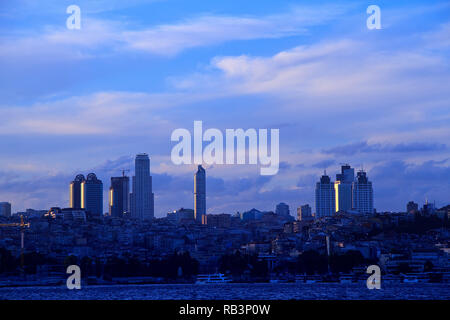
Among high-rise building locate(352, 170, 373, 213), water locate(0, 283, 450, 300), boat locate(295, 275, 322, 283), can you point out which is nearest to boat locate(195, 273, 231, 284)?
water locate(0, 283, 450, 300)

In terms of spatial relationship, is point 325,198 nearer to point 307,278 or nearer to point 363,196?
point 363,196

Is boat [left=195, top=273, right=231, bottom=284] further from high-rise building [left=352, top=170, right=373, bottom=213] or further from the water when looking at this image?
high-rise building [left=352, top=170, right=373, bottom=213]

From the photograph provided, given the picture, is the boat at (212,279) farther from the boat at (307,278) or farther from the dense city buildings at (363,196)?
the dense city buildings at (363,196)

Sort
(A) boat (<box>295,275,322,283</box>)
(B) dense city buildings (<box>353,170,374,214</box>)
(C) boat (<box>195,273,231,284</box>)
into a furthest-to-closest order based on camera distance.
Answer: (B) dense city buildings (<box>353,170,374,214</box>)
(A) boat (<box>295,275,322,283</box>)
(C) boat (<box>195,273,231,284</box>)

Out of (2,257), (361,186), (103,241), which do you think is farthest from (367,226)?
(2,257)
